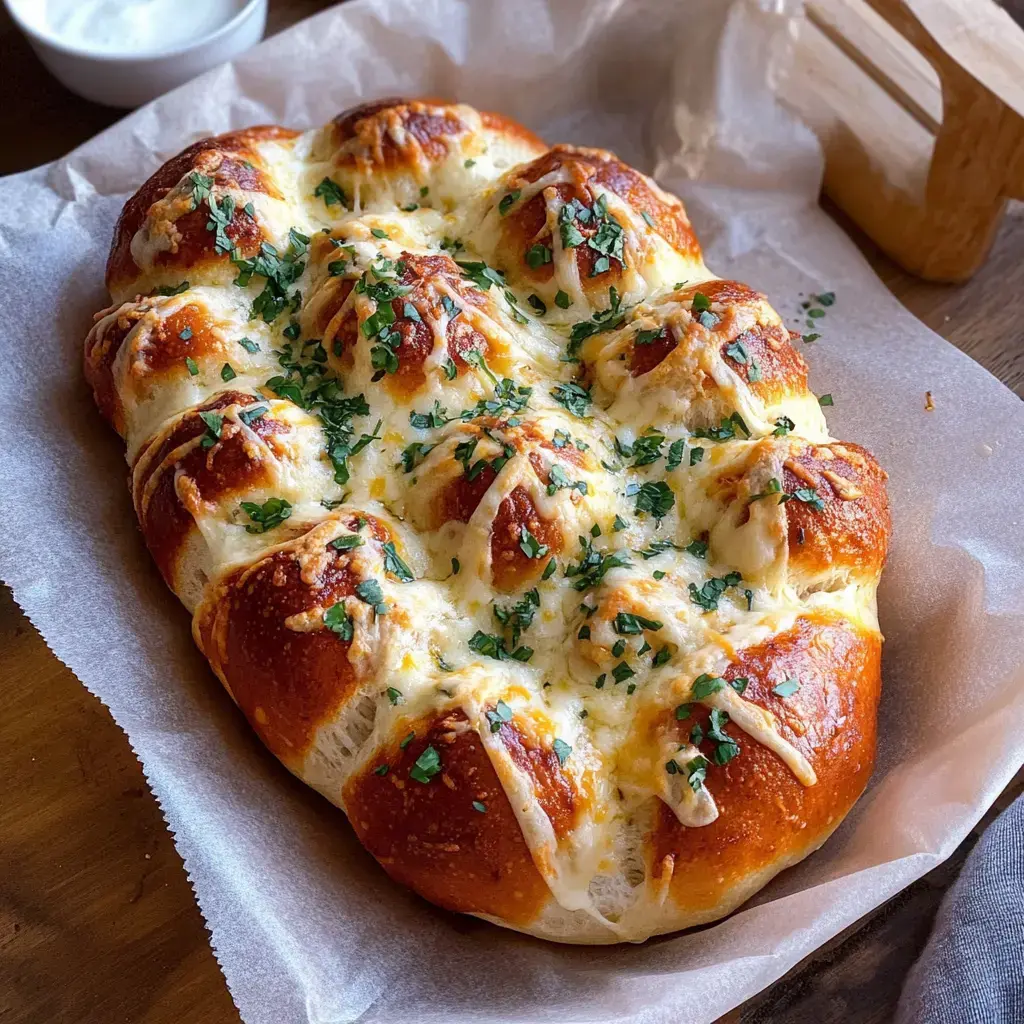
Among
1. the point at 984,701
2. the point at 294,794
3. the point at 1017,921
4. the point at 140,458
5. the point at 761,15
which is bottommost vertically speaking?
the point at 294,794

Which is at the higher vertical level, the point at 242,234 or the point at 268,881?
the point at 242,234

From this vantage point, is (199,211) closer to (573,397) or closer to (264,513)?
(264,513)

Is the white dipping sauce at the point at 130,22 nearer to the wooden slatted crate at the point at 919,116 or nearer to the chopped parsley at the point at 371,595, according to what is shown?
the wooden slatted crate at the point at 919,116

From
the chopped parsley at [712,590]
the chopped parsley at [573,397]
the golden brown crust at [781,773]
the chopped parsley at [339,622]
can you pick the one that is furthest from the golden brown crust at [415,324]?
the golden brown crust at [781,773]

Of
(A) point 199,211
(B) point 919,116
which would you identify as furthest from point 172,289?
(B) point 919,116

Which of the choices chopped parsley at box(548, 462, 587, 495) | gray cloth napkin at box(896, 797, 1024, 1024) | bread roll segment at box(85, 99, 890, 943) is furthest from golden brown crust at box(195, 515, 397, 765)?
gray cloth napkin at box(896, 797, 1024, 1024)

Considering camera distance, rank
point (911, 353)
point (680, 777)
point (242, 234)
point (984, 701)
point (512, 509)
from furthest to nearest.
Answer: point (911, 353) → point (242, 234) → point (984, 701) → point (512, 509) → point (680, 777)

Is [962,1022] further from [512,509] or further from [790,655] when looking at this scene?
[512,509]

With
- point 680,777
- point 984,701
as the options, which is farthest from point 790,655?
point 984,701

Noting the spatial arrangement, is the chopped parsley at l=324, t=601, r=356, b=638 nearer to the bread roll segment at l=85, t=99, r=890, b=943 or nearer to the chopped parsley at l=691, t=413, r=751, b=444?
the bread roll segment at l=85, t=99, r=890, b=943
